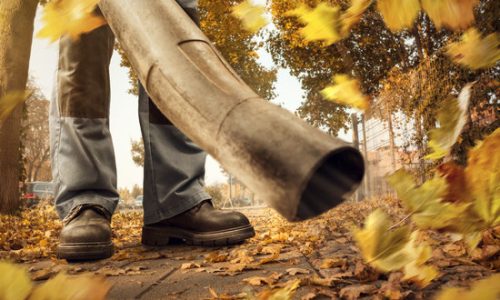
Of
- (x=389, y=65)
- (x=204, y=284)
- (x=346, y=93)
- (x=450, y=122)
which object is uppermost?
(x=389, y=65)

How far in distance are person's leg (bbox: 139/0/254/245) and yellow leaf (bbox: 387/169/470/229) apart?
1.46 m

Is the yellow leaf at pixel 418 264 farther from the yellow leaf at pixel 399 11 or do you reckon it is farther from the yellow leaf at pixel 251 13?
the yellow leaf at pixel 251 13

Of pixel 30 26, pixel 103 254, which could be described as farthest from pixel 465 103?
pixel 30 26

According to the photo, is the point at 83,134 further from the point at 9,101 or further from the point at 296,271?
the point at 9,101

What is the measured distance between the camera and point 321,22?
900 mm

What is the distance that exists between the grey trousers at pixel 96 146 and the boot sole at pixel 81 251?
267 mm

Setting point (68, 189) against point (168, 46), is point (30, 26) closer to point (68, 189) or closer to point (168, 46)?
point (68, 189)

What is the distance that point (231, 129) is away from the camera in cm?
51

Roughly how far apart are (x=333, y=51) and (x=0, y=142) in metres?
10.3

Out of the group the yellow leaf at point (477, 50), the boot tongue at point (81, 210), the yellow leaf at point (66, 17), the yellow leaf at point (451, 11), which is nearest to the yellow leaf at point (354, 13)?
the yellow leaf at point (451, 11)

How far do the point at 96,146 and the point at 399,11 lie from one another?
194 cm

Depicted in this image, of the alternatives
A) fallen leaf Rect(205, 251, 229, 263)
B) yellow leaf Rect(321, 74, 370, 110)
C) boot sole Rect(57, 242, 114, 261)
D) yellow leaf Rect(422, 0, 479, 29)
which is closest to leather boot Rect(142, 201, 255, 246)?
fallen leaf Rect(205, 251, 229, 263)

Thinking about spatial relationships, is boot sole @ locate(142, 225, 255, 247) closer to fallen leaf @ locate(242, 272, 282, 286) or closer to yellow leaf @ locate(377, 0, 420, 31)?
A: fallen leaf @ locate(242, 272, 282, 286)

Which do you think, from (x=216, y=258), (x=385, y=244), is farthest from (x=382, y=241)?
(x=216, y=258)
